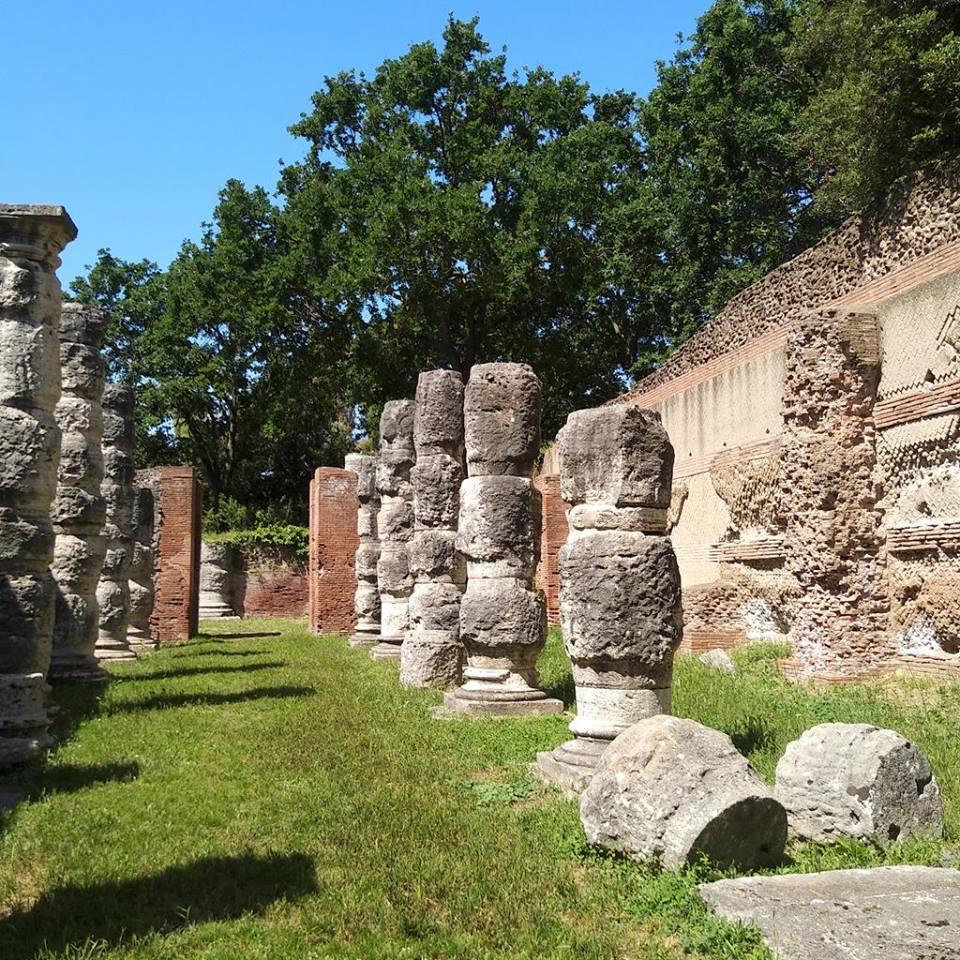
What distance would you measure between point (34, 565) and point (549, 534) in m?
12.3

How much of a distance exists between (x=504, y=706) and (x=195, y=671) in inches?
234

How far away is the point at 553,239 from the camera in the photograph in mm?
28875

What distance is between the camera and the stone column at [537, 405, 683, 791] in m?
6.98

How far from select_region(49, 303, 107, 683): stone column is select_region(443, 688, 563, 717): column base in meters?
4.92

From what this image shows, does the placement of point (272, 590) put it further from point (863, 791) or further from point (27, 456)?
point (863, 791)

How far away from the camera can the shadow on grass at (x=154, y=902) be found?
4340 mm

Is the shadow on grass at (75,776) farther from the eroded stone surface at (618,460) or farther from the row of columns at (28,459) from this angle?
the eroded stone surface at (618,460)

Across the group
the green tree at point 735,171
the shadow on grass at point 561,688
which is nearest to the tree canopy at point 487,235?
the green tree at point 735,171

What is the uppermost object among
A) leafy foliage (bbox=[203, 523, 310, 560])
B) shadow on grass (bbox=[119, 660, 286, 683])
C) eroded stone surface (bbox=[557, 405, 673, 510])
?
leafy foliage (bbox=[203, 523, 310, 560])

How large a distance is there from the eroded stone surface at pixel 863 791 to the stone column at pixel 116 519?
11949 mm

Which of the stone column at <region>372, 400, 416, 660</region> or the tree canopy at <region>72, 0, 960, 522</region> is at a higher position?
the tree canopy at <region>72, 0, 960, 522</region>

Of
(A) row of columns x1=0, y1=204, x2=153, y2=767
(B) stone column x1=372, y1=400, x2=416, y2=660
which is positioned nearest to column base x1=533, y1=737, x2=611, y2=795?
(A) row of columns x1=0, y1=204, x2=153, y2=767

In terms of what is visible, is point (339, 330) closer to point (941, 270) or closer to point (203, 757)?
point (941, 270)

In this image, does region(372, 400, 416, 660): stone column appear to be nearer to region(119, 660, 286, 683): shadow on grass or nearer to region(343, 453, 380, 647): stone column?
region(119, 660, 286, 683): shadow on grass
